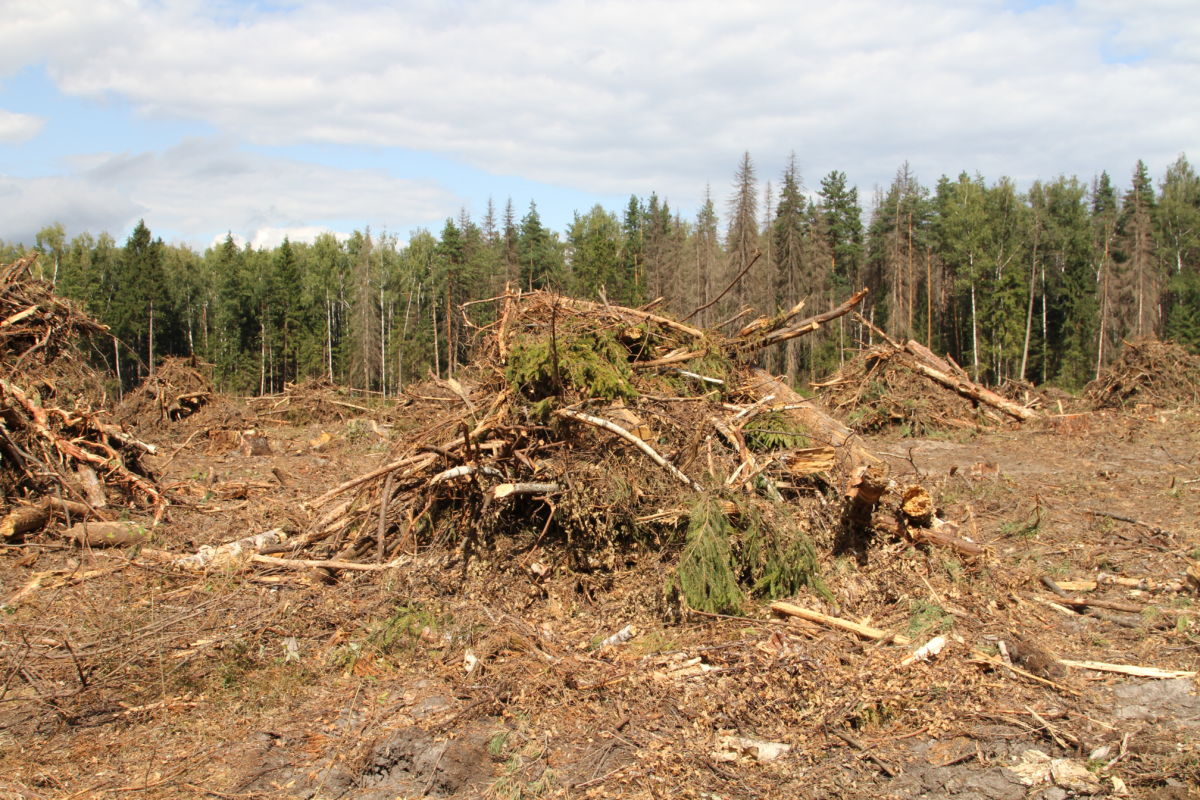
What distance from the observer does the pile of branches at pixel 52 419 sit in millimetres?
7738

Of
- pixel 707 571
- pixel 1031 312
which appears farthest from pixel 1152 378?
pixel 1031 312

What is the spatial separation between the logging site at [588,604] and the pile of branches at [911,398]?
448 cm

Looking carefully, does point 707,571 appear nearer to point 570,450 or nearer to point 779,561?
point 779,561

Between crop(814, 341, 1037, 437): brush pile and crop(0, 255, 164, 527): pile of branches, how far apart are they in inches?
408

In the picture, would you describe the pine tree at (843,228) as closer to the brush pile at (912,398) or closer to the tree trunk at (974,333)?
the tree trunk at (974,333)

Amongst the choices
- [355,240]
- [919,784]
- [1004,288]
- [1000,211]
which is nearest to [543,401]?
[919,784]

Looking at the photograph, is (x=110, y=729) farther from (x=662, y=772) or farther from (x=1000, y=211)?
(x=1000, y=211)

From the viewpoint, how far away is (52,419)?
8227 mm

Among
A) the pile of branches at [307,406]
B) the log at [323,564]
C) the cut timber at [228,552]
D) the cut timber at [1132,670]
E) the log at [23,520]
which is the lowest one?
the cut timber at [1132,670]

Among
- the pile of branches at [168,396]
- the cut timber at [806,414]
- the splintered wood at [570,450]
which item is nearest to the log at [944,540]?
the splintered wood at [570,450]

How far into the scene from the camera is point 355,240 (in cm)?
6022

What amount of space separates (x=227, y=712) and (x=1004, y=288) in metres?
42.2

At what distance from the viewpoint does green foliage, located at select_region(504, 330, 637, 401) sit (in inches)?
238

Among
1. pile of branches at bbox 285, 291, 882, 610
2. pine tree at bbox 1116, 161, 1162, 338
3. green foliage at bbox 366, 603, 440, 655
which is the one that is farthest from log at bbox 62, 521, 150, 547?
pine tree at bbox 1116, 161, 1162, 338
